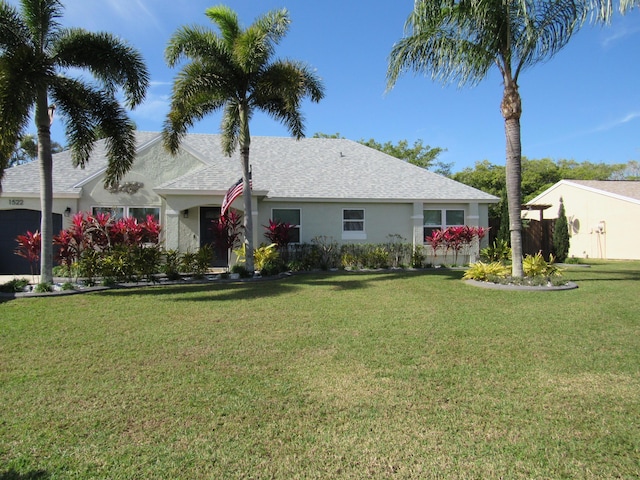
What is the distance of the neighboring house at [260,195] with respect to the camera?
1574 cm

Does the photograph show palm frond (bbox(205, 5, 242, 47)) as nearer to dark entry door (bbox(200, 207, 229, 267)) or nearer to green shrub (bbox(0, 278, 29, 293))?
dark entry door (bbox(200, 207, 229, 267))

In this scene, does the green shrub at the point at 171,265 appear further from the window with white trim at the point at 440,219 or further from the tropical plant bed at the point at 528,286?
the window with white trim at the point at 440,219

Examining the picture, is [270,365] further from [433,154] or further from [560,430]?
[433,154]

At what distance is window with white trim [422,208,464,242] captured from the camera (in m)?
18.7

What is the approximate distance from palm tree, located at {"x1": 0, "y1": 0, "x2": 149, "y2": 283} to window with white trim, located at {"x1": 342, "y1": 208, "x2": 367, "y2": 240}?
8.96 metres

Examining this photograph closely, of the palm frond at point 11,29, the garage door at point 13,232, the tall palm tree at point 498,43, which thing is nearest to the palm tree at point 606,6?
the tall palm tree at point 498,43

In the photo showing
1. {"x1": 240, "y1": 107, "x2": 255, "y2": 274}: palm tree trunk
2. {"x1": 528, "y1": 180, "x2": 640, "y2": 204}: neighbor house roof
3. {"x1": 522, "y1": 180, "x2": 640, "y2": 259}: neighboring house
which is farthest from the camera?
{"x1": 528, "y1": 180, "x2": 640, "y2": 204}: neighbor house roof

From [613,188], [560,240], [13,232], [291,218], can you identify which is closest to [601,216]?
[613,188]

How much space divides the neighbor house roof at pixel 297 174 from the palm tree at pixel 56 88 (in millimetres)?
2879

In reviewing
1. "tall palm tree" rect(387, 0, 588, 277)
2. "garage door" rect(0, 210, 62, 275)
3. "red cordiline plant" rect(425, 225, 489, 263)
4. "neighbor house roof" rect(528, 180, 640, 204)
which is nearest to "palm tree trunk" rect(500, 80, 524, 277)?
"tall palm tree" rect(387, 0, 588, 277)

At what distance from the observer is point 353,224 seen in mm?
18219

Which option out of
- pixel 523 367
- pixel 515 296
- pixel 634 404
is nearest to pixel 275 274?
pixel 515 296

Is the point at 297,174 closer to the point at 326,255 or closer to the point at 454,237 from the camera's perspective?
the point at 326,255

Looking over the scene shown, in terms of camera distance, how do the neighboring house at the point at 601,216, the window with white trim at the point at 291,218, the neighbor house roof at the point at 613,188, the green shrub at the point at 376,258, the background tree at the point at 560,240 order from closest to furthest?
the green shrub at the point at 376,258, the window with white trim at the point at 291,218, the background tree at the point at 560,240, the neighboring house at the point at 601,216, the neighbor house roof at the point at 613,188
